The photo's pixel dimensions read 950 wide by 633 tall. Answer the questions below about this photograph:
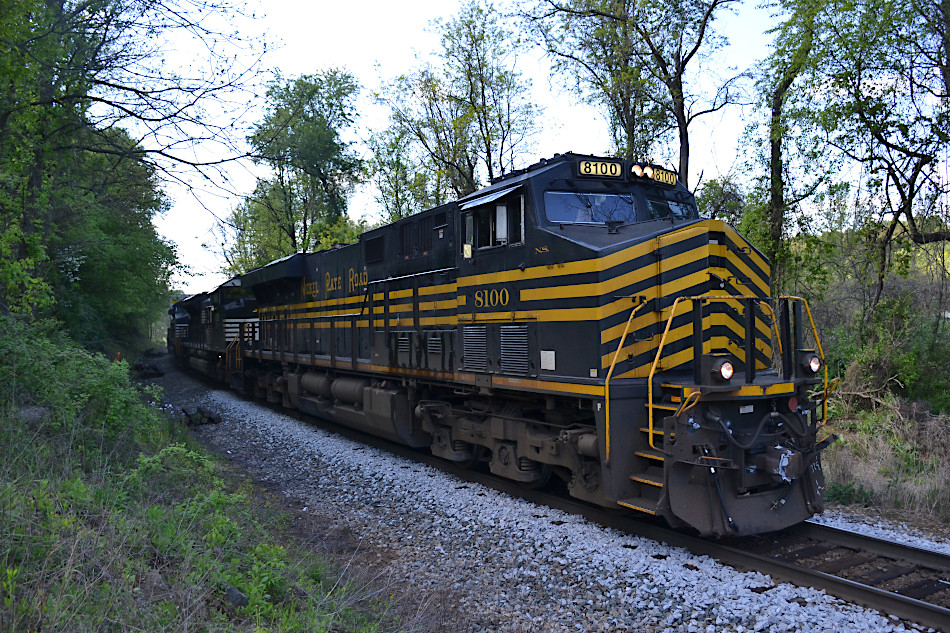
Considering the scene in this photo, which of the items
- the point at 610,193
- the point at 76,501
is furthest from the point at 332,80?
the point at 76,501

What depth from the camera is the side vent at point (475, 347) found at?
741cm

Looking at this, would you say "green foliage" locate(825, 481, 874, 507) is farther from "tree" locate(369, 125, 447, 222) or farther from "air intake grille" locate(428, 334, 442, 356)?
"tree" locate(369, 125, 447, 222)

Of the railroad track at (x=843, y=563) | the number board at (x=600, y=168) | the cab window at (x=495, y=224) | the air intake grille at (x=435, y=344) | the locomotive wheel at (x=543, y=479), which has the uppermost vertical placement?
the number board at (x=600, y=168)

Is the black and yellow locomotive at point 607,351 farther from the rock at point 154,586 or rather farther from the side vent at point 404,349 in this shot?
the rock at point 154,586

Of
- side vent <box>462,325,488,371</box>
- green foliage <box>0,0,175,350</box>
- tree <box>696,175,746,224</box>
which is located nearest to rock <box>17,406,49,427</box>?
→ green foliage <box>0,0,175,350</box>

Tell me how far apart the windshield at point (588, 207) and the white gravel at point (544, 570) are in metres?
3.32

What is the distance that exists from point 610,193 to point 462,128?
17.0 m

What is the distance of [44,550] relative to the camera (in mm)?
3557

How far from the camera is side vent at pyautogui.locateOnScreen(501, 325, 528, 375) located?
6.76m

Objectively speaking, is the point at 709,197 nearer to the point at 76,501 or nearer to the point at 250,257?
the point at 76,501

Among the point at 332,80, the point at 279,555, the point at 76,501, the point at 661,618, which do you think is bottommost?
the point at 661,618

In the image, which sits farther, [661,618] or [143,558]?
[661,618]

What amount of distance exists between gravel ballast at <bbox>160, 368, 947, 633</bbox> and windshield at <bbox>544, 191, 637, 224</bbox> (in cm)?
332

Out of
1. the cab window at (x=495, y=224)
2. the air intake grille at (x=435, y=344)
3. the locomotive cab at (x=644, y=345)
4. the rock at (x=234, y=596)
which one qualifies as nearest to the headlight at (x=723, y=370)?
the locomotive cab at (x=644, y=345)
